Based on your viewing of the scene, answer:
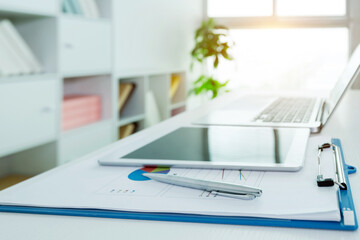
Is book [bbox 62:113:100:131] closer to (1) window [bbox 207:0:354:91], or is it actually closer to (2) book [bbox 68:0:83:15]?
(2) book [bbox 68:0:83:15]

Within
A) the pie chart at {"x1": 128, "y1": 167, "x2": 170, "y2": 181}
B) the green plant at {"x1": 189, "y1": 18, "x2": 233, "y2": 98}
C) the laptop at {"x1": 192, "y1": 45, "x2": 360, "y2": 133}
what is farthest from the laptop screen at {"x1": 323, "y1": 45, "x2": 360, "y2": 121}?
the green plant at {"x1": 189, "y1": 18, "x2": 233, "y2": 98}

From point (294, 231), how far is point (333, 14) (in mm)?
4531

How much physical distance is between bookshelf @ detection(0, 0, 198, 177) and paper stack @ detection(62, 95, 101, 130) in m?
0.04

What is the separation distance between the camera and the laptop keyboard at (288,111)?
1.33 metres

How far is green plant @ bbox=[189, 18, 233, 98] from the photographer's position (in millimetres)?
4426

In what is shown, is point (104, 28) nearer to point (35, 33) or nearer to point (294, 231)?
point (35, 33)

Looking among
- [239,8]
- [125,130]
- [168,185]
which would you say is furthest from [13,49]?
[239,8]

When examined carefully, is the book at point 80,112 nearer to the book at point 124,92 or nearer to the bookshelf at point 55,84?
the bookshelf at point 55,84

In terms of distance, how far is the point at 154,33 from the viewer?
156 inches

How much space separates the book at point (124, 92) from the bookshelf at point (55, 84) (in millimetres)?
107

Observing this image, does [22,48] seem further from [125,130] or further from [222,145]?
[222,145]

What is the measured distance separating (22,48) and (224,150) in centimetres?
156

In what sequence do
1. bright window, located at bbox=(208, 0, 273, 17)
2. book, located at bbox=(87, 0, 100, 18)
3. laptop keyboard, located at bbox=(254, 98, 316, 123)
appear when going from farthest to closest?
bright window, located at bbox=(208, 0, 273, 17) < book, located at bbox=(87, 0, 100, 18) < laptop keyboard, located at bbox=(254, 98, 316, 123)

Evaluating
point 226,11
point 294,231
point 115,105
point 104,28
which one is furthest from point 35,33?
point 226,11
